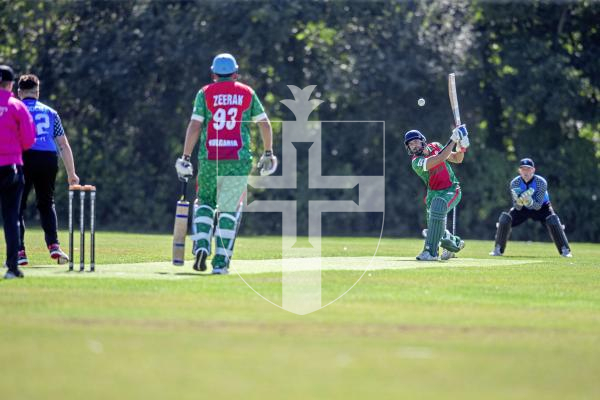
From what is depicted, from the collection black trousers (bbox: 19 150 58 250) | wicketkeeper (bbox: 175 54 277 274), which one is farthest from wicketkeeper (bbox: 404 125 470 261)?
black trousers (bbox: 19 150 58 250)

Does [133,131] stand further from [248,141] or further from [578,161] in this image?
[248,141]

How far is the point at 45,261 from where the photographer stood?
57.1 ft

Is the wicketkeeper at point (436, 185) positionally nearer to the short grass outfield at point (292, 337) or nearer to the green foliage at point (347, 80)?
the short grass outfield at point (292, 337)

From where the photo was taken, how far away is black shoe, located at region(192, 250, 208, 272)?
1494 centimetres

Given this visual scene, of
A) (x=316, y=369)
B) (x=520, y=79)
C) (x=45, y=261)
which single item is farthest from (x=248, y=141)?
(x=520, y=79)

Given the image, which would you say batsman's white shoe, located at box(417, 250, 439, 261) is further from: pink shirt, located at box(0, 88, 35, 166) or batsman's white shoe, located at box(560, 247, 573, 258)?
pink shirt, located at box(0, 88, 35, 166)

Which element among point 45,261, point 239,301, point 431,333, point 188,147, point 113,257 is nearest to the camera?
point 431,333

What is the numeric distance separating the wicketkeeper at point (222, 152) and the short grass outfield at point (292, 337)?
1.92 ft

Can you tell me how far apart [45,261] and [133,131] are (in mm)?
20607

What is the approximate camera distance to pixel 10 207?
13.8 metres

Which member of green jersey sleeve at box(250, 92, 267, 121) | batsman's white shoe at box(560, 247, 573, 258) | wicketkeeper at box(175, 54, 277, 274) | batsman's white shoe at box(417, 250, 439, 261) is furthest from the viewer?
batsman's white shoe at box(560, 247, 573, 258)

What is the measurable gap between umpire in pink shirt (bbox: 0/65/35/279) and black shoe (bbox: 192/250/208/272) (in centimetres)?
209

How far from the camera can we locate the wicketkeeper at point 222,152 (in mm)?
14758

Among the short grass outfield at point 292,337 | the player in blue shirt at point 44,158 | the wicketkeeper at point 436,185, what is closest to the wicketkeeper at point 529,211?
the wicketkeeper at point 436,185
